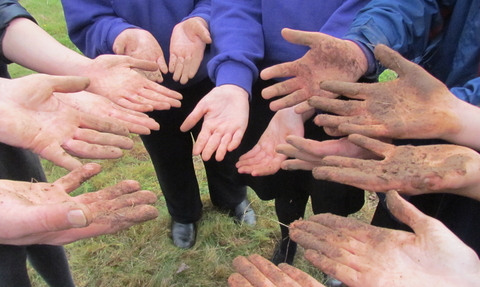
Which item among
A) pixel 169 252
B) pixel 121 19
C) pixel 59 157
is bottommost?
pixel 169 252

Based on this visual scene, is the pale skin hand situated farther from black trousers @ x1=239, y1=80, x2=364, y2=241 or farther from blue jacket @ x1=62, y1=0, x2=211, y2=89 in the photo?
blue jacket @ x1=62, y1=0, x2=211, y2=89

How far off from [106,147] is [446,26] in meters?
1.54

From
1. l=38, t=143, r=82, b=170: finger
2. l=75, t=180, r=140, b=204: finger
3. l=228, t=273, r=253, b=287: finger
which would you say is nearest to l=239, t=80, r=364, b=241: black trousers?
l=228, t=273, r=253, b=287: finger

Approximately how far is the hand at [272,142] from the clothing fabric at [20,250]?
93cm

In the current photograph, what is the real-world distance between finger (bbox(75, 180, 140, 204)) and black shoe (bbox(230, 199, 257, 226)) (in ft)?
4.70

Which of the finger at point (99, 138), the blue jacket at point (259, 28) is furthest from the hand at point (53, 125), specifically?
the blue jacket at point (259, 28)

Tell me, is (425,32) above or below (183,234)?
above

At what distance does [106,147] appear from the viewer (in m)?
1.39

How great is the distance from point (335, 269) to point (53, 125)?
1.21m

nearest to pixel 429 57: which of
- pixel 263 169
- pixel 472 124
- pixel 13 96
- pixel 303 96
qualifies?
pixel 472 124

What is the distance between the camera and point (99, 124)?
4.81ft

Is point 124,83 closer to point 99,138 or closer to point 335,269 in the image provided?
point 99,138

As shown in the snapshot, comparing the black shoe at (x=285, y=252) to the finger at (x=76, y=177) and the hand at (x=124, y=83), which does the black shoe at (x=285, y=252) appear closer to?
the hand at (x=124, y=83)

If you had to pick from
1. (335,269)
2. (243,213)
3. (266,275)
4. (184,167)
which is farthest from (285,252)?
(335,269)
